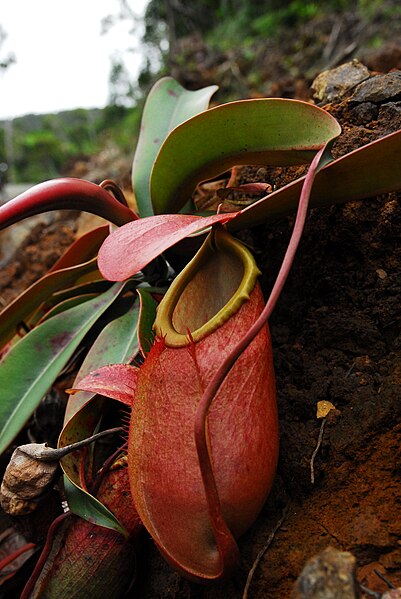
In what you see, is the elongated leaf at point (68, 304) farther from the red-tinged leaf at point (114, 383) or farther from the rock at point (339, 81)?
the rock at point (339, 81)

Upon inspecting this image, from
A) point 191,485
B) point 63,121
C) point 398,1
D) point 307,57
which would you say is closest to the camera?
point 191,485

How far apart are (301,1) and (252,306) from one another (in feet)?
15.3

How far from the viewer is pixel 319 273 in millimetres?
785

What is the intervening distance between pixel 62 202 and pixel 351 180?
1.39 ft

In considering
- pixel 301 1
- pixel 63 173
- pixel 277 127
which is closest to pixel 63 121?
pixel 301 1

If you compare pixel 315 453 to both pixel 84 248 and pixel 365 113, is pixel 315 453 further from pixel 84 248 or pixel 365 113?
pixel 84 248

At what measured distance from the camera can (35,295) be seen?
1.01 metres

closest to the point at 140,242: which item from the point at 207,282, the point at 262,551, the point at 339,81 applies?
the point at 207,282

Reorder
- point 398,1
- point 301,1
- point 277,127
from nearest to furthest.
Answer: point 277,127 → point 398,1 → point 301,1

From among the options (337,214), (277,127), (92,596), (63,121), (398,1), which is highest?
(277,127)

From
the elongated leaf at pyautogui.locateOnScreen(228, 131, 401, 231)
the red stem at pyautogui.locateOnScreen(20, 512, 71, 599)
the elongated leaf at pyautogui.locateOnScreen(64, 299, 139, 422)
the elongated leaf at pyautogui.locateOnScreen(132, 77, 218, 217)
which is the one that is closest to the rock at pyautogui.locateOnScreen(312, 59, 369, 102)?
the elongated leaf at pyautogui.locateOnScreen(132, 77, 218, 217)

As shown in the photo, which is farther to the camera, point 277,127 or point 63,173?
point 63,173

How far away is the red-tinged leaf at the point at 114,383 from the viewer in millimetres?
646

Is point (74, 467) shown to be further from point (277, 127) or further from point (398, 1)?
point (398, 1)
